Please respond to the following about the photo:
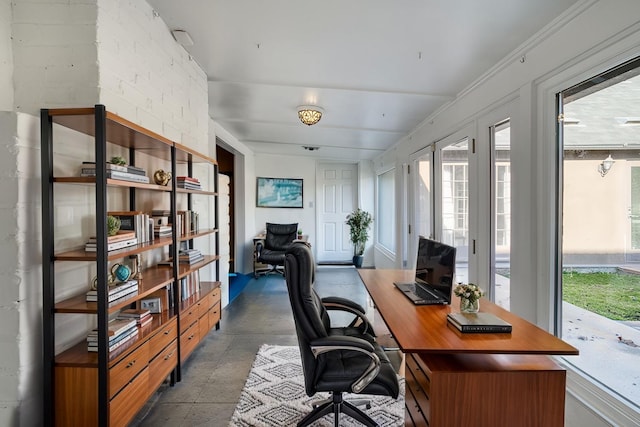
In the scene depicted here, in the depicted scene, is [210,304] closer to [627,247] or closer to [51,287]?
[51,287]

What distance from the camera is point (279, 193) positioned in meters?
6.78

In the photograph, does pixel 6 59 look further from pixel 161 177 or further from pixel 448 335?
pixel 448 335

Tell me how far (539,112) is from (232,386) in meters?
2.85

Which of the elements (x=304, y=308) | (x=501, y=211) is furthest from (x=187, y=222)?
(x=501, y=211)

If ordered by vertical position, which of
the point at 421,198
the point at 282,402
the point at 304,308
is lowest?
the point at 282,402

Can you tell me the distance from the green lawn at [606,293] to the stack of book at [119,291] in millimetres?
2600

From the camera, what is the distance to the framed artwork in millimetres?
6734

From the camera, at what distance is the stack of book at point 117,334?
165 centimetres

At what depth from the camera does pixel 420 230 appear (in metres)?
4.47

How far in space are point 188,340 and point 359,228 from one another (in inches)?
183

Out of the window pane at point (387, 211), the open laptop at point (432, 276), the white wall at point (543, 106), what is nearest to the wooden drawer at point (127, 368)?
the open laptop at point (432, 276)

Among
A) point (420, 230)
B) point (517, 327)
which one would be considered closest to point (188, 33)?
point (517, 327)

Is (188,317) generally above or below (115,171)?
below

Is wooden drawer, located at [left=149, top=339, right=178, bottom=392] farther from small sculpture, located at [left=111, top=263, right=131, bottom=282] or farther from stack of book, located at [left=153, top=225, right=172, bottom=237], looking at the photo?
stack of book, located at [left=153, top=225, right=172, bottom=237]
